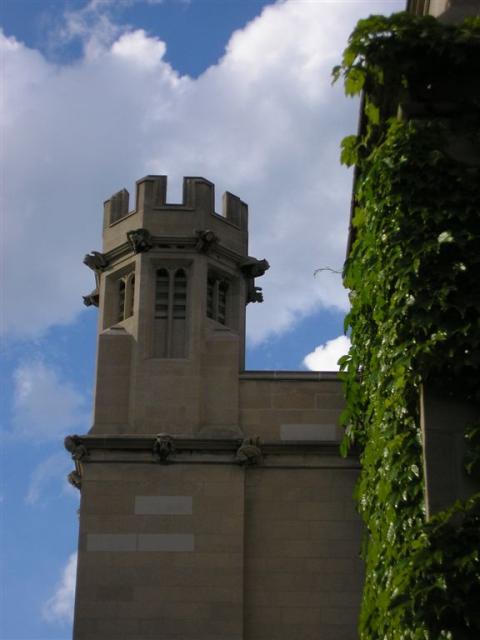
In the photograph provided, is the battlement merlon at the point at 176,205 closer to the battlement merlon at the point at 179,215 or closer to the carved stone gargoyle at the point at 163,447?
the battlement merlon at the point at 179,215

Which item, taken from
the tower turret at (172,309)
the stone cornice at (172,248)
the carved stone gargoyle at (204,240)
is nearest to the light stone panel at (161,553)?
the tower turret at (172,309)

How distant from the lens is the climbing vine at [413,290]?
44.0ft

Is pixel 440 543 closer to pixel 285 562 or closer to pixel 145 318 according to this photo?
pixel 285 562

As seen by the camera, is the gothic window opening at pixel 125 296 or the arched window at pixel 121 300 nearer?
the gothic window opening at pixel 125 296

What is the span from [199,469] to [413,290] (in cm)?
942

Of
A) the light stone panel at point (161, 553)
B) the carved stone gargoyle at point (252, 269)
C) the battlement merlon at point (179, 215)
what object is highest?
the battlement merlon at point (179, 215)

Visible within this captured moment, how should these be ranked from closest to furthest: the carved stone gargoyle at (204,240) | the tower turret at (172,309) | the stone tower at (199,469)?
1. the stone tower at (199,469)
2. the tower turret at (172,309)
3. the carved stone gargoyle at (204,240)

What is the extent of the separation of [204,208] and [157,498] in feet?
17.5

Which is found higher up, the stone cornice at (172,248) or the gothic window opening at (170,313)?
the stone cornice at (172,248)

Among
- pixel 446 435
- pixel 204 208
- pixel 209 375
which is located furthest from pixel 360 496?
A: pixel 204 208

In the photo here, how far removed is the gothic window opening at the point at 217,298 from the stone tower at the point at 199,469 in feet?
0.11

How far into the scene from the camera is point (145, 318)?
24688 mm

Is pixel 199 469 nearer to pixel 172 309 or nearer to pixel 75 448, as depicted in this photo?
pixel 75 448

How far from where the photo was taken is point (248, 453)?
23.4m
